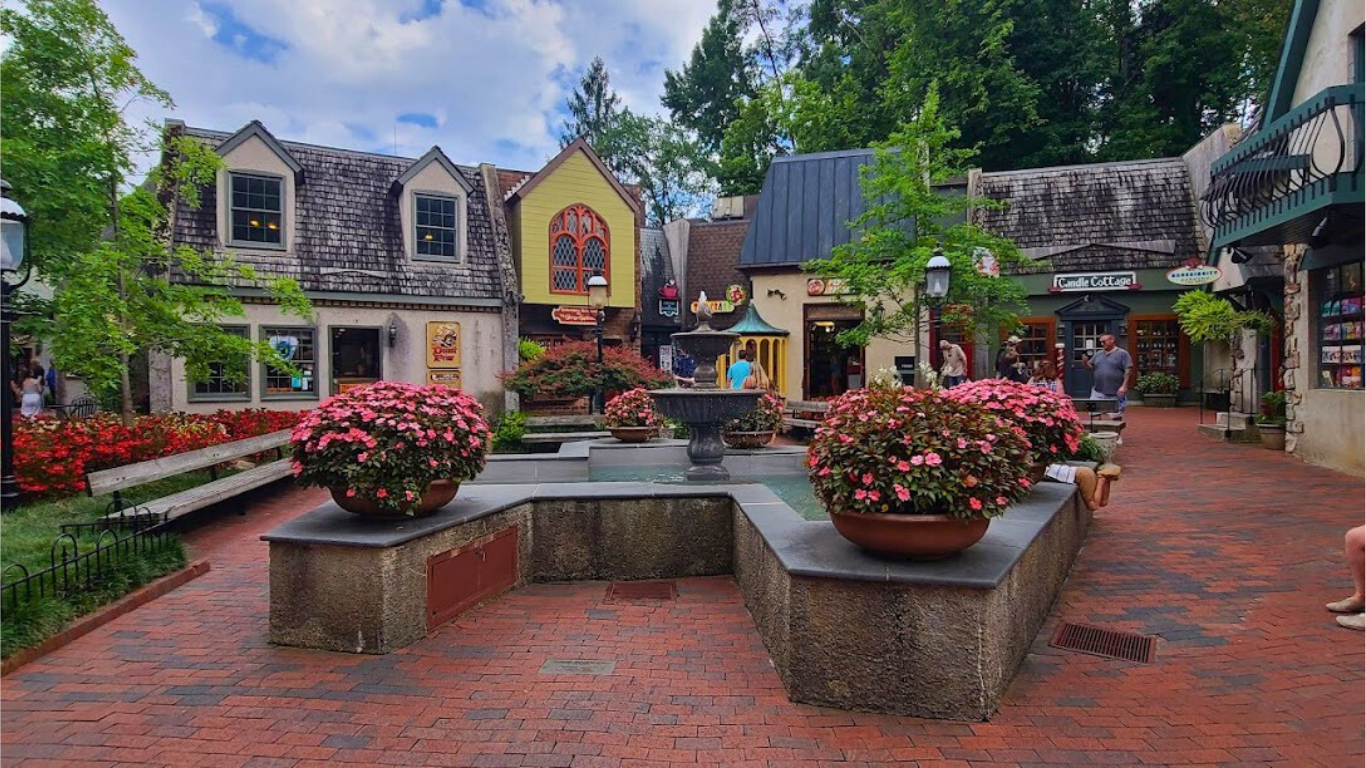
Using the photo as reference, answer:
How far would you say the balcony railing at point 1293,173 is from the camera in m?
8.17

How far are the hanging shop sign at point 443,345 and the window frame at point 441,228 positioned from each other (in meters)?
1.65

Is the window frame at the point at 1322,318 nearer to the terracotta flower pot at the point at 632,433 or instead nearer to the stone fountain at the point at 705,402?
the stone fountain at the point at 705,402

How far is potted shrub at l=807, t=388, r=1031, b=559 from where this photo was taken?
145 inches

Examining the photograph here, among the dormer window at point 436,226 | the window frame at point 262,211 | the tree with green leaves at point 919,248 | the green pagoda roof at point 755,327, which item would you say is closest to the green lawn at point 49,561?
the window frame at point 262,211

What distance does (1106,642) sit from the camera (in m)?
4.55

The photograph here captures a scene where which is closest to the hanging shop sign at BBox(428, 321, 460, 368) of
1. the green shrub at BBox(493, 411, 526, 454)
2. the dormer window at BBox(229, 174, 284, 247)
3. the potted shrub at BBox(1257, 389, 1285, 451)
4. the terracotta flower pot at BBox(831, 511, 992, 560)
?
the dormer window at BBox(229, 174, 284, 247)

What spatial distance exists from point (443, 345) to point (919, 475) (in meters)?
16.7

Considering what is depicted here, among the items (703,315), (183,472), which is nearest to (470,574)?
(703,315)

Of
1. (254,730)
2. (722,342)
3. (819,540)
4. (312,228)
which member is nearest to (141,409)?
(312,228)

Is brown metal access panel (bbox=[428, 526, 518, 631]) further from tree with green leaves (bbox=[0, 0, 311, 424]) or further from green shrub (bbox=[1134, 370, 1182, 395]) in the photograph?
green shrub (bbox=[1134, 370, 1182, 395])

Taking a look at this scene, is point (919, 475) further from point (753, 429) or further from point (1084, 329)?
point (1084, 329)

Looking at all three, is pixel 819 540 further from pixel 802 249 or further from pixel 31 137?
A: pixel 802 249

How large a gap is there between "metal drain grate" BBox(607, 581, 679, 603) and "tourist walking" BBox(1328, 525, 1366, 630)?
13.9 feet

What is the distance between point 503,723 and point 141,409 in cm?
1615
